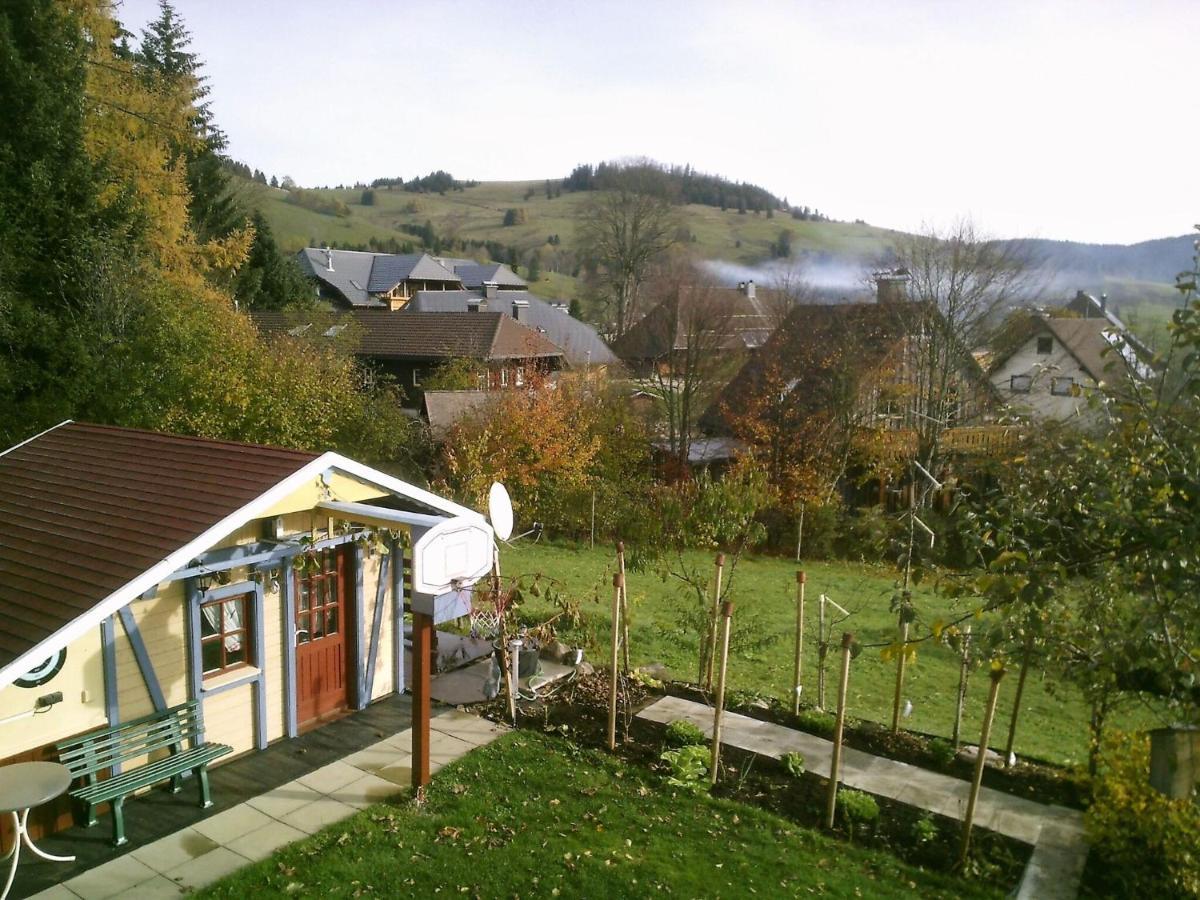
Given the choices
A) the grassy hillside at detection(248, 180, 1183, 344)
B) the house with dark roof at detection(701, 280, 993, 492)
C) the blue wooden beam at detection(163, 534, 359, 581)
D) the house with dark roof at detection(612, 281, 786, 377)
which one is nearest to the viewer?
the grassy hillside at detection(248, 180, 1183, 344)

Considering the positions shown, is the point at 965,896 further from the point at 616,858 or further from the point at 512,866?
the point at 512,866

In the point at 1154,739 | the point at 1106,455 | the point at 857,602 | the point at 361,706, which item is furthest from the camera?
the point at 857,602

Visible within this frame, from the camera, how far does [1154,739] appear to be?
4875mm

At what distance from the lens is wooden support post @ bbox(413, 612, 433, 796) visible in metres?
7.89

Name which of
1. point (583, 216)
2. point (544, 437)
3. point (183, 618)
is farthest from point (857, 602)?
point (583, 216)

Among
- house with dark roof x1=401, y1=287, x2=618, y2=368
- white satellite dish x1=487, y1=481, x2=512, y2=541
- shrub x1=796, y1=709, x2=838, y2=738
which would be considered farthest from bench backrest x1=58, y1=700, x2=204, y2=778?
house with dark roof x1=401, y1=287, x2=618, y2=368

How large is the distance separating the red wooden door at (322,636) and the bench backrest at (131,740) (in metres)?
1.47

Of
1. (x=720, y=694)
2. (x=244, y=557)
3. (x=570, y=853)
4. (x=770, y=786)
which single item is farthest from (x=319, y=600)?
(x=770, y=786)

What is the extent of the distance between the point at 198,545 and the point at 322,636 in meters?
2.84

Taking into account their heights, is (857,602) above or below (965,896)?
below

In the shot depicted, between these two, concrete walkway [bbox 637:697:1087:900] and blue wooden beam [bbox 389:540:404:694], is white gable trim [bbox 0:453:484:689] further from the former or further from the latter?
concrete walkway [bbox 637:697:1087:900]

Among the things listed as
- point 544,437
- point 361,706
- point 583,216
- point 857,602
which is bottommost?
point 857,602

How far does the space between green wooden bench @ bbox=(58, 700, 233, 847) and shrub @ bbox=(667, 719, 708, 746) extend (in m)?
4.63

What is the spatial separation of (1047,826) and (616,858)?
162 inches
